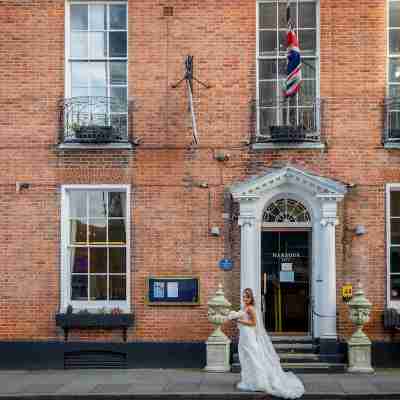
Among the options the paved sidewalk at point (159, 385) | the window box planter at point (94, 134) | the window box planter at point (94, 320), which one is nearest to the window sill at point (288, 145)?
the window box planter at point (94, 134)

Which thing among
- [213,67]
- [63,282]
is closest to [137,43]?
[213,67]

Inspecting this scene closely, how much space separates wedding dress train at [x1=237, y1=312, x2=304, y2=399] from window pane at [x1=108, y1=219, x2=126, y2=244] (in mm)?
3738

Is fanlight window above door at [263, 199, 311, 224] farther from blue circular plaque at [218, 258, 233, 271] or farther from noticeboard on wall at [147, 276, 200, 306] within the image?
noticeboard on wall at [147, 276, 200, 306]

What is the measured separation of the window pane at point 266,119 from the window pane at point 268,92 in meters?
0.14

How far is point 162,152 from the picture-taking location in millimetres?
16297

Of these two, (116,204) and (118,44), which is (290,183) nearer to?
(116,204)

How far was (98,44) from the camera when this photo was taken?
16.7 meters

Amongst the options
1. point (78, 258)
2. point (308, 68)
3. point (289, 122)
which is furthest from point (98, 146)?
point (308, 68)

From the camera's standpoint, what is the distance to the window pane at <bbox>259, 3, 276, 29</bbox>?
16.5 m

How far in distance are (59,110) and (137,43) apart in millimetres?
2068

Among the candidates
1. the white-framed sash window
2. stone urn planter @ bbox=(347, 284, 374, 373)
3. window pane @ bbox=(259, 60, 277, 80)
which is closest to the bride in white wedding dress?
stone urn planter @ bbox=(347, 284, 374, 373)

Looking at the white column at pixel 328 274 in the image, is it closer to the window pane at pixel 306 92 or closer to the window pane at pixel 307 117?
the window pane at pixel 307 117

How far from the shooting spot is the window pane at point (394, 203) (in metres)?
16.2

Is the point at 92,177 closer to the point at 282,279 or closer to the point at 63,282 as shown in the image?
the point at 63,282
